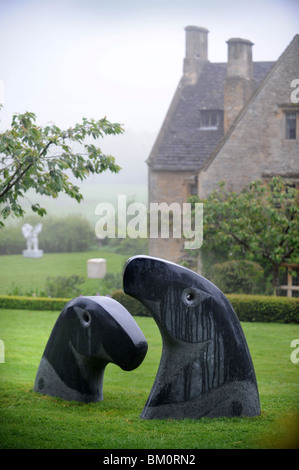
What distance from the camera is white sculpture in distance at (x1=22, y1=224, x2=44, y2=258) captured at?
96.5ft

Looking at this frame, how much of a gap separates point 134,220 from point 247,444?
70.9 feet

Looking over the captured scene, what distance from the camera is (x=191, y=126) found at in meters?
26.6

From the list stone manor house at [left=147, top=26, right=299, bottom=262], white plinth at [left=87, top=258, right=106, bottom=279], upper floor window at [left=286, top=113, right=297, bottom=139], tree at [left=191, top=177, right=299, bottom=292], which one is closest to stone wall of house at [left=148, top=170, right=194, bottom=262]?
stone manor house at [left=147, top=26, right=299, bottom=262]

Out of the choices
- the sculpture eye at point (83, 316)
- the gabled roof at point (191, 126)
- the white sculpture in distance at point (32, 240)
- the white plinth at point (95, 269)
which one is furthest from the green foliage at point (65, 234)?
the sculpture eye at point (83, 316)

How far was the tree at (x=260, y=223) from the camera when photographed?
1950cm

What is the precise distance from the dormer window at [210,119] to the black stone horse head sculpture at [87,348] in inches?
766

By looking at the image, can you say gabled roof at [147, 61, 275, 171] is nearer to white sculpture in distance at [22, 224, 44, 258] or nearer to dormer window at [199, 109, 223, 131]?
dormer window at [199, 109, 223, 131]

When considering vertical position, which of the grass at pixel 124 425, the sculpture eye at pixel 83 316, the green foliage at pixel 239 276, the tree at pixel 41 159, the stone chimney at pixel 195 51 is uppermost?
the stone chimney at pixel 195 51

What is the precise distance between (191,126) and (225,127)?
2281 millimetres

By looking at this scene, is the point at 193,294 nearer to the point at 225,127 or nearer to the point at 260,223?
the point at 260,223

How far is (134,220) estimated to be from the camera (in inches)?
1101

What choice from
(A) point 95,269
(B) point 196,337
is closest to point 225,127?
(A) point 95,269

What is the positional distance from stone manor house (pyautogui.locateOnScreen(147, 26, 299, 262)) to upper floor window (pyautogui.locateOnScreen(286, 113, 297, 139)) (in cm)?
3

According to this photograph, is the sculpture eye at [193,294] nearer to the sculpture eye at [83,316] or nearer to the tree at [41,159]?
the sculpture eye at [83,316]
